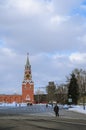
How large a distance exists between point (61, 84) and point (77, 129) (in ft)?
430

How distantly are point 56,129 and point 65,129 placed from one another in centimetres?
61

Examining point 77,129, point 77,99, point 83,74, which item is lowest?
point 77,129

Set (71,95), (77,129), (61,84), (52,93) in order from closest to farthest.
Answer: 1. (77,129)
2. (71,95)
3. (61,84)
4. (52,93)

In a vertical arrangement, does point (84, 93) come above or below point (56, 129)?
above

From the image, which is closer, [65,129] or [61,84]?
[65,129]

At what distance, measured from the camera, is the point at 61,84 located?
158250mm

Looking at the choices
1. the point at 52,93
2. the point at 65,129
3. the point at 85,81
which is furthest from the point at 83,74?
the point at 65,129

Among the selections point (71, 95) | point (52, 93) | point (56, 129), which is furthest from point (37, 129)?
point (52, 93)

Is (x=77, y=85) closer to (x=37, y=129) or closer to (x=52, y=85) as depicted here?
(x=52, y=85)

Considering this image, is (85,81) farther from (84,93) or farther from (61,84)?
(61,84)

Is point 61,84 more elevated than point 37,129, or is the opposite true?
point 61,84

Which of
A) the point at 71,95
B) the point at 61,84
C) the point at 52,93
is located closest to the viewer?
the point at 71,95

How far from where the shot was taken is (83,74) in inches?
5738

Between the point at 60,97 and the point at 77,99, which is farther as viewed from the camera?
the point at 60,97
